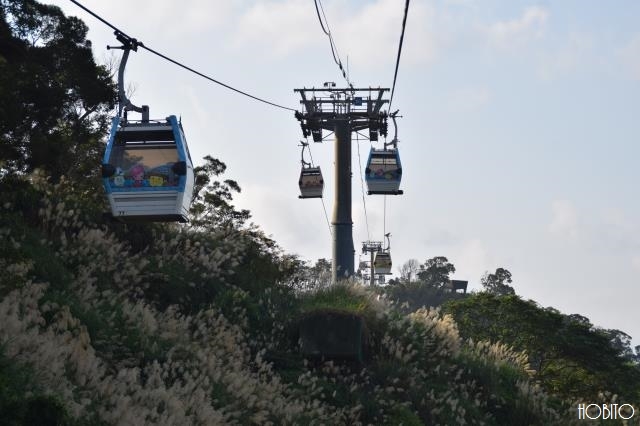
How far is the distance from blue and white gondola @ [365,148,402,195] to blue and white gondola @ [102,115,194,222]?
17904 mm

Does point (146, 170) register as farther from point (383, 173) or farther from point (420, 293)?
point (420, 293)

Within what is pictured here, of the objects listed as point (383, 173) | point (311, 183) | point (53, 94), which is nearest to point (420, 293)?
point (311, 183)

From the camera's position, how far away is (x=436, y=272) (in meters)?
188

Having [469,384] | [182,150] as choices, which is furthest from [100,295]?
[469,384]

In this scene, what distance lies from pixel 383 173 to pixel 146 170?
18.6 m

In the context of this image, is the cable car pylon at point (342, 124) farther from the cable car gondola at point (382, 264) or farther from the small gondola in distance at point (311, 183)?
the cable car gondola at point (382, 264)

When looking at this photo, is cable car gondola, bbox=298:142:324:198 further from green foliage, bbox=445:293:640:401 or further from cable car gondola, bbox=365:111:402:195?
green foliage, bbox=445:293:640:401

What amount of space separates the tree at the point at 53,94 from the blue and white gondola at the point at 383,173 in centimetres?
941

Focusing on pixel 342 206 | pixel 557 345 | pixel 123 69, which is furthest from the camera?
pixel 557 345

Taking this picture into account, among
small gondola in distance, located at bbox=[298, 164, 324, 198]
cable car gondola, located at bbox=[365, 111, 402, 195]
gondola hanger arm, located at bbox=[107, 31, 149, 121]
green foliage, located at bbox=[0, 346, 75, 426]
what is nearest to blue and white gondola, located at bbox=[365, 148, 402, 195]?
cable car gondola, located at bbox=[365, 111, 402, 195]

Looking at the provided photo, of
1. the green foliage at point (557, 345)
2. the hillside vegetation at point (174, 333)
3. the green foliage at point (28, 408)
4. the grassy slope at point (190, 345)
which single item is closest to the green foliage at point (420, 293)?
the green foliage at point (557, 345)

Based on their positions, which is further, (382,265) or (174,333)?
(382,265)

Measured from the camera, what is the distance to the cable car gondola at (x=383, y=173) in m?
35.2

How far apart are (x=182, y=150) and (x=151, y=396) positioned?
5.49 meters
